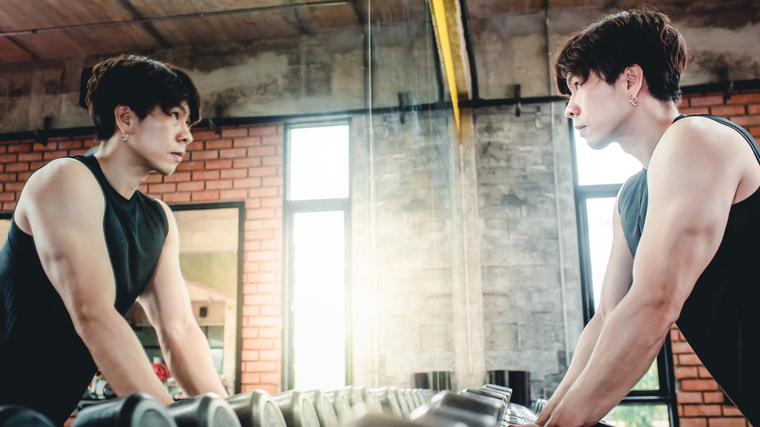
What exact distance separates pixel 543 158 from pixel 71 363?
3224mm

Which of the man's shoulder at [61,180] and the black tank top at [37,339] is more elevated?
the man's shoulder at [61,180]

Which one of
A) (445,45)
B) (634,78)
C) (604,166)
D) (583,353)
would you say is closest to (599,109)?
(634,78)

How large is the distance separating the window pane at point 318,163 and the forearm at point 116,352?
2898mm

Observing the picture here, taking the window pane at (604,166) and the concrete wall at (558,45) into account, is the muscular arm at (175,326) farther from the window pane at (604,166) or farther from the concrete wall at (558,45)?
the window pane at (604,166)

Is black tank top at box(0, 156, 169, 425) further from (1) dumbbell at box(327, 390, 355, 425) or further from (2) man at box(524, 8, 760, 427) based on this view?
(2) man at box(524, 8, 760, 427)

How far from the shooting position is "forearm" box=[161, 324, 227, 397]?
121 centimetres

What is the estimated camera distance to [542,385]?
326 centimetres

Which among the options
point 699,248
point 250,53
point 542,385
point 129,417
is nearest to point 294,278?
point 250,53

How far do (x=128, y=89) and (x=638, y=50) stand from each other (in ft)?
3.45

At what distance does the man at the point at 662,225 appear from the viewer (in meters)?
0.82

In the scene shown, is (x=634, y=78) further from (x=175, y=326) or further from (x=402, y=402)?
(x=175, y=326)

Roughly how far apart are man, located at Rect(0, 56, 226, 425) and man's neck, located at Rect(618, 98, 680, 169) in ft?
3.12

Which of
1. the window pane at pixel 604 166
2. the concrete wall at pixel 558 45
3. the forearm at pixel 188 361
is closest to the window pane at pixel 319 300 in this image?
the concrete wall at pixel 558 45

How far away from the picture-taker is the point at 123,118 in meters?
0.97
